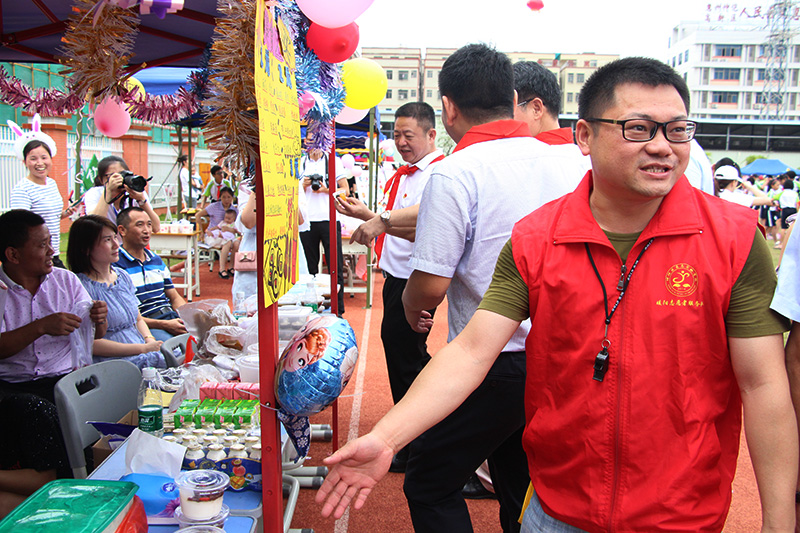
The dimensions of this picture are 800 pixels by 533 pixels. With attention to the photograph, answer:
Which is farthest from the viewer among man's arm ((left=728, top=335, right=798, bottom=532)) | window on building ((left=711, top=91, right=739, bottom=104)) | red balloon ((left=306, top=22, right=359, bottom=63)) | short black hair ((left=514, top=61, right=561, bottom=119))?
window on building ((left=711, top=91, right=739, bottom=104))

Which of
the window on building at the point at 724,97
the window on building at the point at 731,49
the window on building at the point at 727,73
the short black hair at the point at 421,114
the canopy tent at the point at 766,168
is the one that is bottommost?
the short black hair at the point at 421,114

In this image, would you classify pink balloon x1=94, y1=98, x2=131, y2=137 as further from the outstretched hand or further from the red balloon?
the outstretched hand

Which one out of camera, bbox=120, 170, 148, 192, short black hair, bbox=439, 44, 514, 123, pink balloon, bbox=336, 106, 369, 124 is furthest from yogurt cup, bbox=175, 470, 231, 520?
camera, bbox=120, 170, 148, 192

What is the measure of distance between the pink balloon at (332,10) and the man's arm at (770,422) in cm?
163

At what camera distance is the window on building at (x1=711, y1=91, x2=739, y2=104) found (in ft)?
270

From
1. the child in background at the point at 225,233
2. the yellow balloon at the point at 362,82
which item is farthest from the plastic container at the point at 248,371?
the child in background at the point at 225,233

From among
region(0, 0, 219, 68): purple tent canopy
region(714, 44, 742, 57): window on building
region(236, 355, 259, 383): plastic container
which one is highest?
region(714, 44, 742, 57): window on building

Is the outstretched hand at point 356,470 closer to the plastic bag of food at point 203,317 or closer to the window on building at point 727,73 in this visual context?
the plastic bag of food at point 203,317

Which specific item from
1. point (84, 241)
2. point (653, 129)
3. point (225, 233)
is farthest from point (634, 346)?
point (225, 233)

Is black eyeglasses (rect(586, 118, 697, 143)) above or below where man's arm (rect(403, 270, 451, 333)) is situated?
above

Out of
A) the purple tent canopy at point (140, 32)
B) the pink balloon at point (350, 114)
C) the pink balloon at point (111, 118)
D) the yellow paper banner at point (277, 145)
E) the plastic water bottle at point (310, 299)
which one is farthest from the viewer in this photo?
the pink balloon at point (350, 114)

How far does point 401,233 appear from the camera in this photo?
3.23 meters

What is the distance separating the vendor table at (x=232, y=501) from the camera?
6.16ft

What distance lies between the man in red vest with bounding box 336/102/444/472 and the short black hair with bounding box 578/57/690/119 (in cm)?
175
